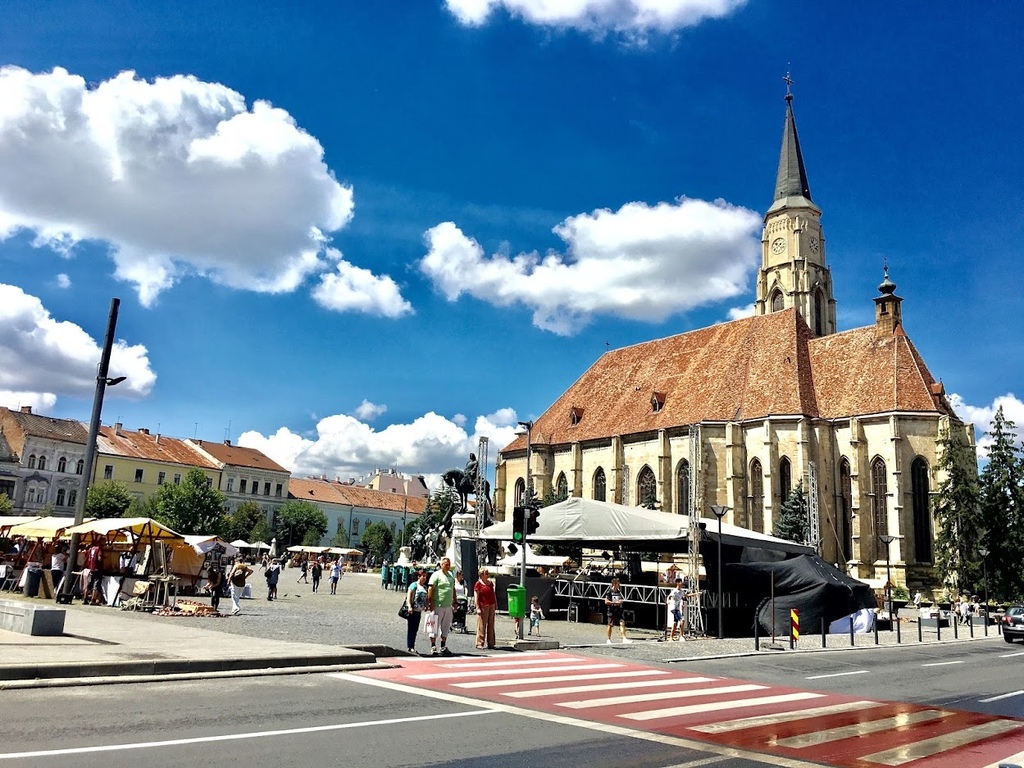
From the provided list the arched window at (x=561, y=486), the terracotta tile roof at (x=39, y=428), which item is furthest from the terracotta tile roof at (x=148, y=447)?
the arched window at (x=561, y=486)

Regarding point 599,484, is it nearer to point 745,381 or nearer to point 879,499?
point 745,381

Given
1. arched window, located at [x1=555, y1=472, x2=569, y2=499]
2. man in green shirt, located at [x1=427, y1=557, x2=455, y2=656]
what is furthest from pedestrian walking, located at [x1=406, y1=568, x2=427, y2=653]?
arched window, located at [x1=555, y1=472, x2=569, y2=499]

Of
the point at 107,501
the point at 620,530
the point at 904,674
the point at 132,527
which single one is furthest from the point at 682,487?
the point at 107,501

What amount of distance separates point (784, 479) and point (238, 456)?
216 feet

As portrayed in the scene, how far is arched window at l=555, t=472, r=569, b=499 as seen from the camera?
64.9 metres

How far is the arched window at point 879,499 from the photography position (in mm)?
50188

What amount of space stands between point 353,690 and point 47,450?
2981 inches

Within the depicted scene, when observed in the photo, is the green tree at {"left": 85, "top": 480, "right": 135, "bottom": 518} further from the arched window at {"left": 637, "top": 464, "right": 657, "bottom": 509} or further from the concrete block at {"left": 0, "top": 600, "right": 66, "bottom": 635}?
the concrete block at {"left": 0, "top": 600, "right": 66, "bottom": 635}

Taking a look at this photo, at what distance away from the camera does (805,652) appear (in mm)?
20750

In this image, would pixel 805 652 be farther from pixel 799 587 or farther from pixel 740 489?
pixel 740 489

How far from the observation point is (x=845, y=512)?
5219 centimetres

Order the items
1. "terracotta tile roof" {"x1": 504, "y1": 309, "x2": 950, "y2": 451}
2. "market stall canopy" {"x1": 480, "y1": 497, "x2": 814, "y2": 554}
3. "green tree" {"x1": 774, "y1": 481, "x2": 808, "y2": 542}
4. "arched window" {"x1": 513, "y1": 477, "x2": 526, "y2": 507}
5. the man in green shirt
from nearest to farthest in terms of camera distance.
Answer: the man in green shirt → "market stall canopy" {"x1": 480, "y1": 497, "x2": 814, "y2": 554} → "green tree" {"x1": 774, "y1": 481, "x2": 808, "y2": 542} → "terracotta tile roof" {"x1": 504, "y1": 309, "x2": 950, "y2": 451} → "arched window" {"x1": 513, "y1": 477, "x2": 526, "y2": 507}

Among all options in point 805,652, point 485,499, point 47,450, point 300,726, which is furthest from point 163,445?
point 300,726

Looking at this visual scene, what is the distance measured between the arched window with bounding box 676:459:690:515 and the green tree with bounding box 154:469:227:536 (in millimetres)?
41320
